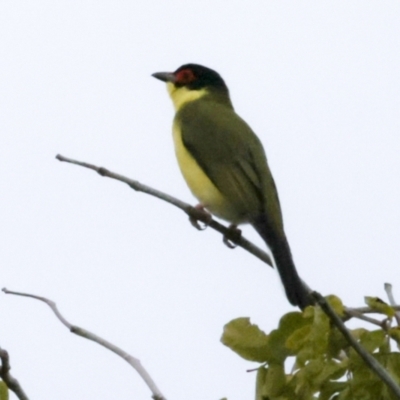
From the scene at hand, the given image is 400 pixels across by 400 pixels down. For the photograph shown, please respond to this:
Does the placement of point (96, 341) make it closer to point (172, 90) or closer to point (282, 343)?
point (282, 343)

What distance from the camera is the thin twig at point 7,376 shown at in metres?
3.09

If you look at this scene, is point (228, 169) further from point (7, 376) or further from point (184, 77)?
point (7, 376)

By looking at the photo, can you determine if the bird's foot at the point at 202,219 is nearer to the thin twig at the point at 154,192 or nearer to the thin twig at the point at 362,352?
the thin twig at the point at 154,192

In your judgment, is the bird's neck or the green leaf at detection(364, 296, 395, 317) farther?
the bird's neck

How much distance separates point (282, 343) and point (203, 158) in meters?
3.30

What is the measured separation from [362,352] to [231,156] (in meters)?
3.74

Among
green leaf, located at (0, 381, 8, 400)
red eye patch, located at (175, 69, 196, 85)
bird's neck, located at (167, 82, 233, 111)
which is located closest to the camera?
green leaf, located at (0, 381, 8, 400)

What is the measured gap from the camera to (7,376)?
10.3 feet

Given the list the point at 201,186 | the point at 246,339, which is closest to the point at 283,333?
the point at 246,339

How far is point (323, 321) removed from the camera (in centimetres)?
320

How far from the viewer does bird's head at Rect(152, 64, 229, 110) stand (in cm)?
790

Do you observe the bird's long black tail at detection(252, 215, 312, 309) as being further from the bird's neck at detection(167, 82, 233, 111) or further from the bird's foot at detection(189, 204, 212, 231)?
the bird's neck at detection(167, 82, 233, 111)

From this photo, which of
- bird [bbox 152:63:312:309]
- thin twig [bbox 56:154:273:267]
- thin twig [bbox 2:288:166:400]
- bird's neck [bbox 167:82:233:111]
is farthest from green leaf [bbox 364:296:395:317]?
bird's neck [bbox 167:82:233:111]

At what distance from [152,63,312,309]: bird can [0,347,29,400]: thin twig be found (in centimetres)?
214
